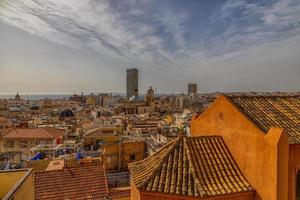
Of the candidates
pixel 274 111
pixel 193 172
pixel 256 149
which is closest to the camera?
pixel 256 149

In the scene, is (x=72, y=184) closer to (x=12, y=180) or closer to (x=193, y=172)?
(x=12, y=180)

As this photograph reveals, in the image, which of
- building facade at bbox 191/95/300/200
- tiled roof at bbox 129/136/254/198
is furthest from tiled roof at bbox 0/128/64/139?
building facade at bbox 191/95/300/200

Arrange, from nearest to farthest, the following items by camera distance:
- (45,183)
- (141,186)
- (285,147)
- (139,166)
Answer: (285,147) < (141,186) < (139,166) < (45,183)

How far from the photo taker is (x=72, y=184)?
16.4 m

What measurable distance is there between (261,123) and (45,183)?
41.2ft

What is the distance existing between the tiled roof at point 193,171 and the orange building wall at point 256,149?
34 cm

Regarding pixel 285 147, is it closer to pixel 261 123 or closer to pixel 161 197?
pixel 261 123

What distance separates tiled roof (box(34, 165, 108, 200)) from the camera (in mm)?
15727

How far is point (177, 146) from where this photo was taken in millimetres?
9820

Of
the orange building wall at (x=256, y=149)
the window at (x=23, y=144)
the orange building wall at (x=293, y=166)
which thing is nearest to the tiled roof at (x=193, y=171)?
the orange building wall at (x=256, y=149)

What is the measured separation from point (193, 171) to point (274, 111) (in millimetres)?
4079

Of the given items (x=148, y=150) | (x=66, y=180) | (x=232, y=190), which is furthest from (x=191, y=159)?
(x=148, y=150)

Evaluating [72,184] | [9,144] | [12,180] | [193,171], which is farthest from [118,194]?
[9,144]

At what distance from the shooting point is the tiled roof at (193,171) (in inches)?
327
